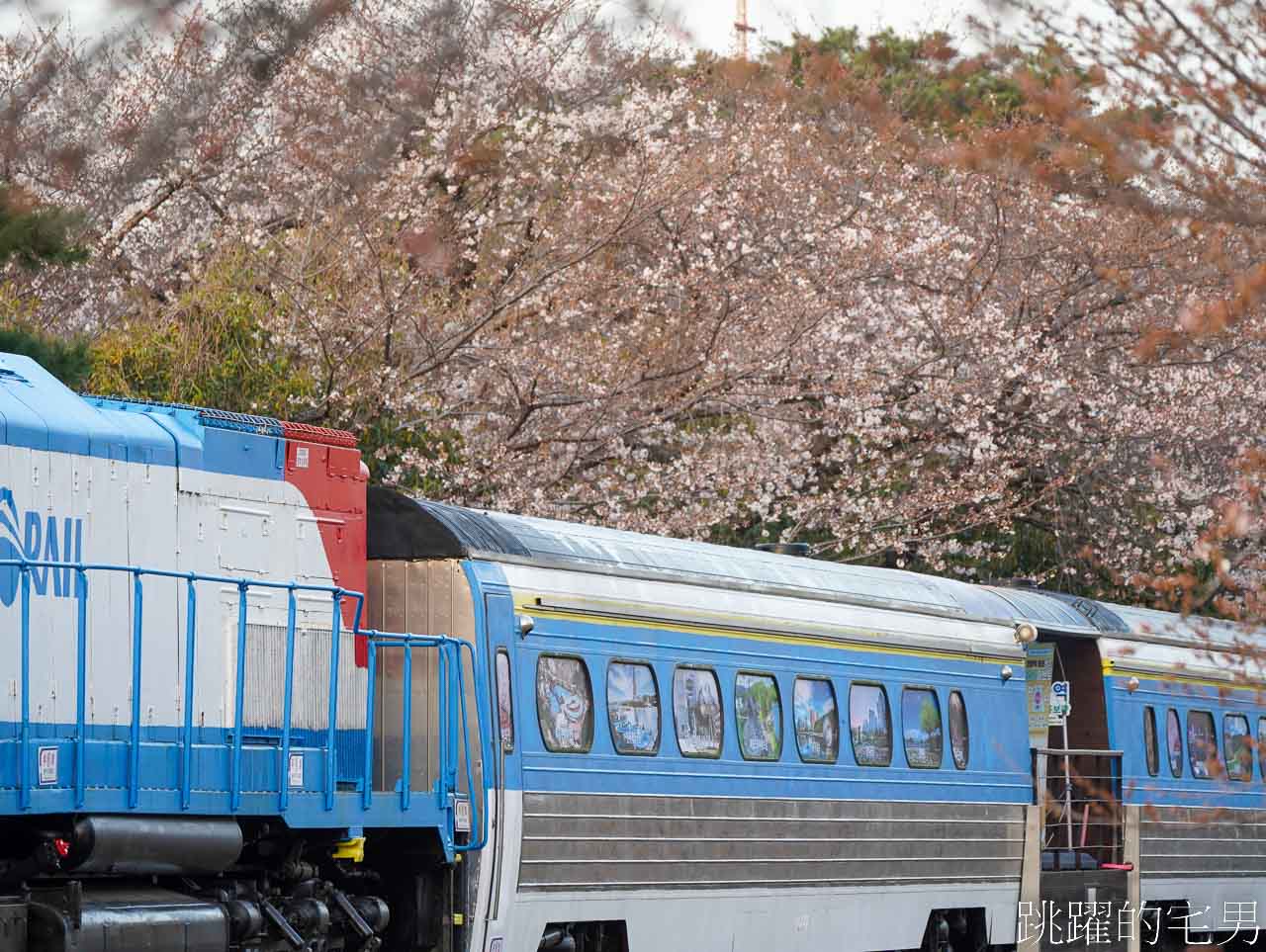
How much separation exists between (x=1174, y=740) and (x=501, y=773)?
9.08 meters

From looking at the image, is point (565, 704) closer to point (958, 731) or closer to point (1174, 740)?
point (958, 731)

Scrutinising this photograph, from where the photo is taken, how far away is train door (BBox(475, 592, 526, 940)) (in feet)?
34.4

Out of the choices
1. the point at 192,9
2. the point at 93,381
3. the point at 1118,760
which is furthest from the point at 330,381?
the point at 192,9

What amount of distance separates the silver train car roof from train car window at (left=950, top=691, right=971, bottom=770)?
2.35 feet

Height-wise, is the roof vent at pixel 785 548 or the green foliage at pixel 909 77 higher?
the green foliage at pixel 909 77

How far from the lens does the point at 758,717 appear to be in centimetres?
1284

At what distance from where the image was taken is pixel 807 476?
21.0 meters

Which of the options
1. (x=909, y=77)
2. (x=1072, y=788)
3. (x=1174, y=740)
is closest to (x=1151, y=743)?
(x=1174, y=740)

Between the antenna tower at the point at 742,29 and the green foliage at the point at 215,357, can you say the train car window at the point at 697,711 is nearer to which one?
the green foliage at the point at 215,357

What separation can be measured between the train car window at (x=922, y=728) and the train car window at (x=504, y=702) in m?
4.47

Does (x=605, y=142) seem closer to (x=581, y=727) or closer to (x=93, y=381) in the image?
(x=93, y=381)

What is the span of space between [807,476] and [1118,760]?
18.8 ft

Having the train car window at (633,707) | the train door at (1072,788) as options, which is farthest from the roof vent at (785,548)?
the train car window at (633,707)

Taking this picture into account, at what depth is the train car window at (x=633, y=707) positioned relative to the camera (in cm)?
1169
